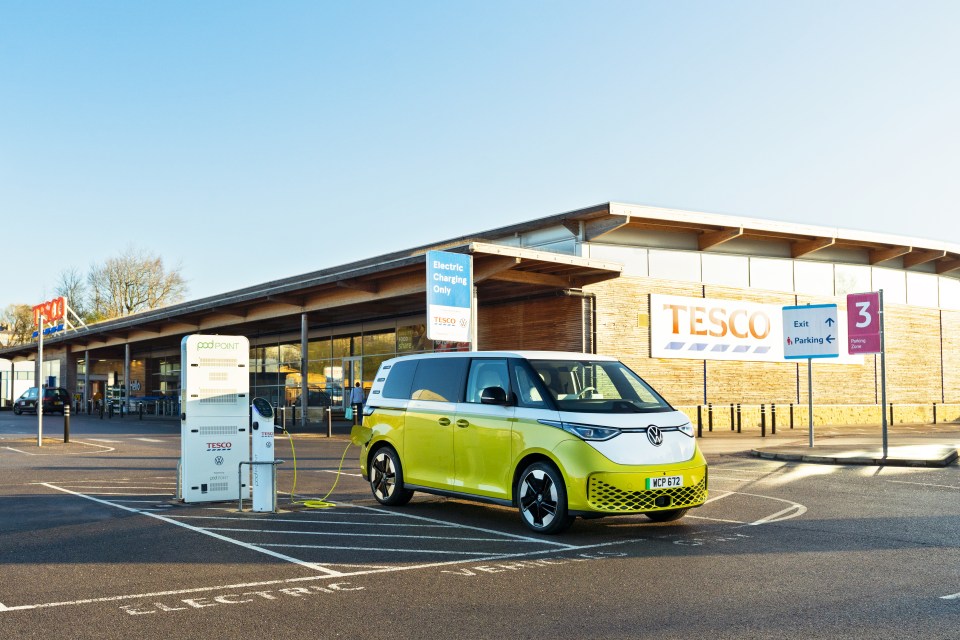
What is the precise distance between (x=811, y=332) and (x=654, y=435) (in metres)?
15.2

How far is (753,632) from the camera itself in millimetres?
5488

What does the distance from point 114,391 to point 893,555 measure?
5959 cm

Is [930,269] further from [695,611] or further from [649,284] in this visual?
[695,611]

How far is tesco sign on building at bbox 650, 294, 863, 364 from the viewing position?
31.6m

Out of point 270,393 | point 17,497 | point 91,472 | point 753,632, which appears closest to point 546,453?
point 753,632

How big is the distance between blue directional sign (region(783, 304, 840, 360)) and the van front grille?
1458 cm

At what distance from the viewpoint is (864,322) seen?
65.4 feet

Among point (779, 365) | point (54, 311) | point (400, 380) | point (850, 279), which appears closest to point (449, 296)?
point (400, 380)

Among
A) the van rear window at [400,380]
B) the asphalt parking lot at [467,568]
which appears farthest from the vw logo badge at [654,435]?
the van rear window at [400,380]

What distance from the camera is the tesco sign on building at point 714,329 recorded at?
31.6 m

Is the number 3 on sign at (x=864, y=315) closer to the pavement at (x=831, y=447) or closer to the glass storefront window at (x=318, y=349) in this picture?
the pavement at (x=831, y=447)

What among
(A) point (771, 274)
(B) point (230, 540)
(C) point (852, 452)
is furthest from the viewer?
(A) point (771, 274)

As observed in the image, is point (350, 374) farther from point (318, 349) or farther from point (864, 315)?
point (864, 315)

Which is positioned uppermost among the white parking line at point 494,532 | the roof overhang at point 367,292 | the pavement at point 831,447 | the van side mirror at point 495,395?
the roof overhang at point 367,292
